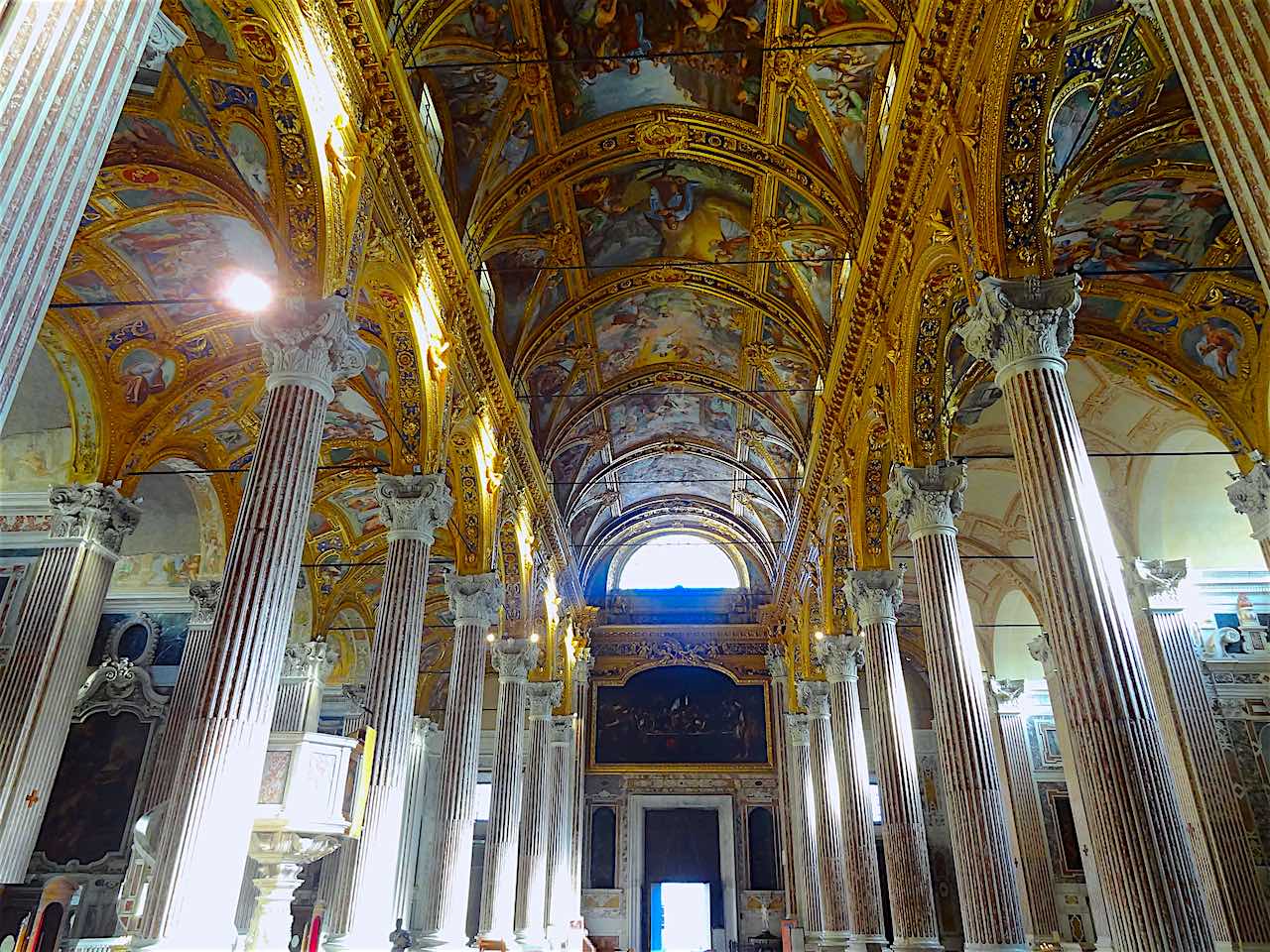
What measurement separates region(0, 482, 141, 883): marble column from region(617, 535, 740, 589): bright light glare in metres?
18.2

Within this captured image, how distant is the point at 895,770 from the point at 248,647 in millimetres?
9392

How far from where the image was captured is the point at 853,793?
635 inches

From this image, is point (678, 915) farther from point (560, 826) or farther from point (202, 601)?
point (202, 601)

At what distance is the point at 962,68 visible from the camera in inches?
355

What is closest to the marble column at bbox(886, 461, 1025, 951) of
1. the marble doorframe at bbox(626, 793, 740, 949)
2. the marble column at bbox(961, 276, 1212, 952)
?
the marble column at bbox(961, 276, 1212, 952)

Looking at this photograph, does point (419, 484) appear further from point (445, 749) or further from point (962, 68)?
point (962, 68)

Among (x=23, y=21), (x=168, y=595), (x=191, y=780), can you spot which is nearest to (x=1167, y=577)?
(x=191, y=780)

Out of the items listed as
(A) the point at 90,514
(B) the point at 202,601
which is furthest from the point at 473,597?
(B) the point at 202,601

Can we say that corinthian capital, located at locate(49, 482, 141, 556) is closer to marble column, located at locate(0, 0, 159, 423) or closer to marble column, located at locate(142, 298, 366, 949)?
marble column, located at locate(142, 298, 366, 949)

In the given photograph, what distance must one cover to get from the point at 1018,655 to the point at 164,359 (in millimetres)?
20366

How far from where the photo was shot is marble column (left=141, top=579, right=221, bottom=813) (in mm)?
11836

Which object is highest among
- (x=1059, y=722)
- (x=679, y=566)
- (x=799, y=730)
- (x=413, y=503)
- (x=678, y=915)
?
(x=679, y=566)

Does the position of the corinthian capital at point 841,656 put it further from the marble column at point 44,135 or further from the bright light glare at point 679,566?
the marble column at point 44,135

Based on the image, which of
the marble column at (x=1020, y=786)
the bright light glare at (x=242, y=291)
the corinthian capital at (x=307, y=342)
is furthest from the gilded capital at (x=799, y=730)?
the corinthian capital at (x=307, y=342)
